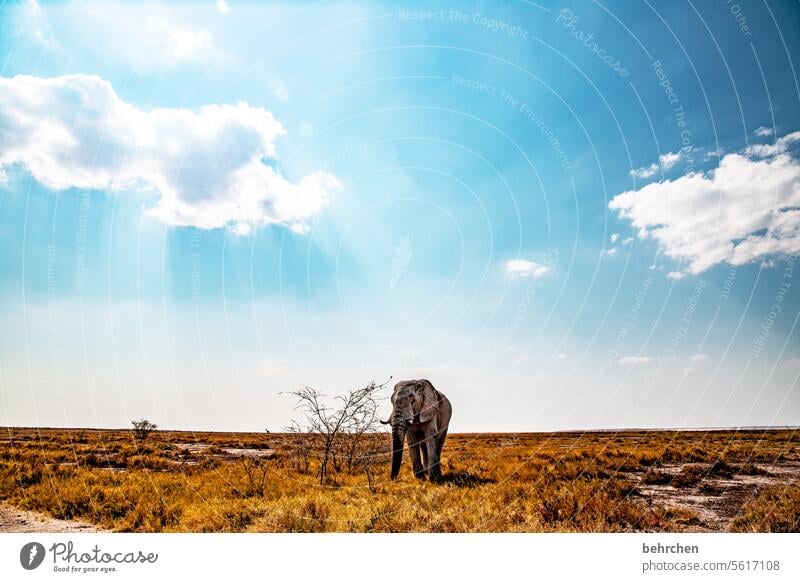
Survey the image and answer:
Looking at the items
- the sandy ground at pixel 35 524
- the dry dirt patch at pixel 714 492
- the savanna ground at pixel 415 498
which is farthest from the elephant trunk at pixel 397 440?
the sandy ground at pixel 35 524

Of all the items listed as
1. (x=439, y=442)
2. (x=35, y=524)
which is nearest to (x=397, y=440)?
(x=439, y=442)

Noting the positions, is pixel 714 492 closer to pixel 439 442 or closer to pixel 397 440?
pixel 439 442

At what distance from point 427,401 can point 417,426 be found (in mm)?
862

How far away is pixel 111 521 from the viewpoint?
998 cm

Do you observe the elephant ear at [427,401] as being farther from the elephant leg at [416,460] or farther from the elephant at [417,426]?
the elephant leg at [416,460]

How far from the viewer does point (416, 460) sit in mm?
14844

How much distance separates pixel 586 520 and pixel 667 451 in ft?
60.9

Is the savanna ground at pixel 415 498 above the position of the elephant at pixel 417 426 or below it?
below

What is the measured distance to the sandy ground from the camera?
9.80 meters

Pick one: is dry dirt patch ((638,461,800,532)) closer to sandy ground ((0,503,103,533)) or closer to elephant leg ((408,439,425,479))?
elephant leg ((408,439,425,479))

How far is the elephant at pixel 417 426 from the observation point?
13.9 m
